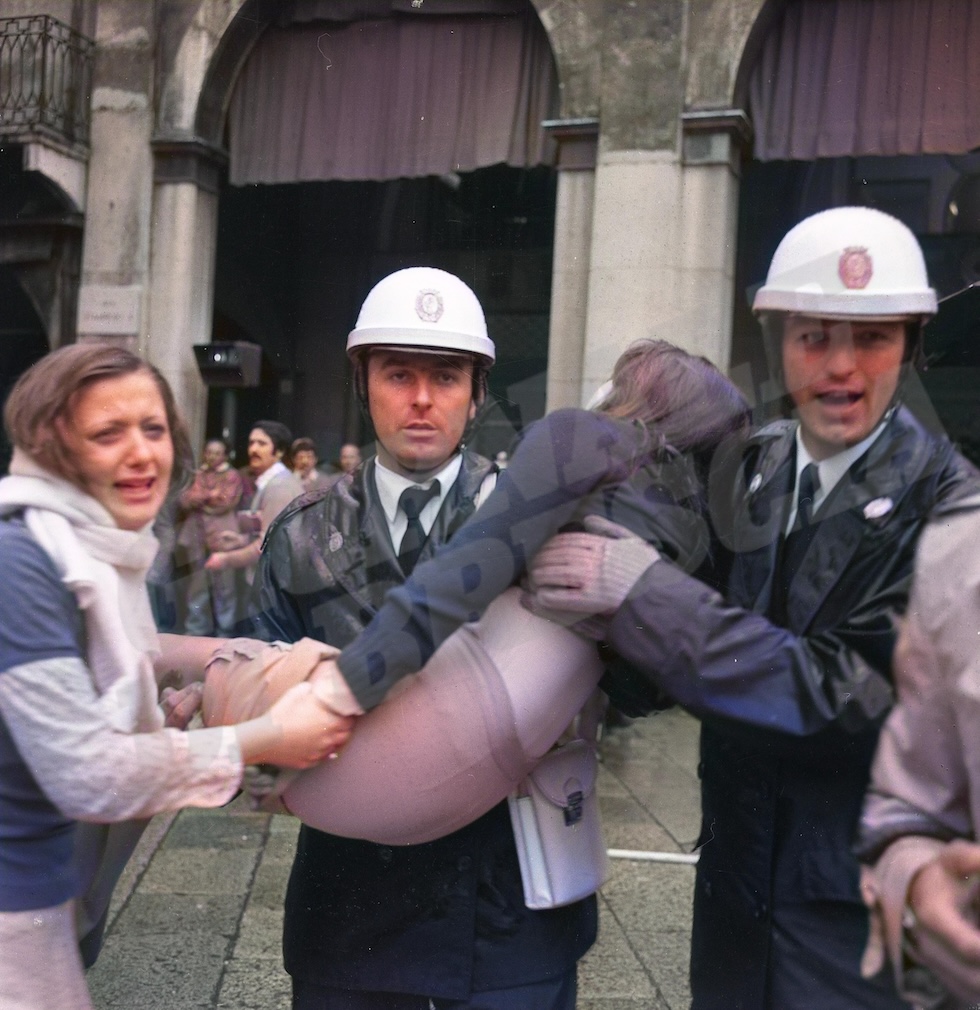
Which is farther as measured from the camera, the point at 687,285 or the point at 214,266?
the point at 214,266

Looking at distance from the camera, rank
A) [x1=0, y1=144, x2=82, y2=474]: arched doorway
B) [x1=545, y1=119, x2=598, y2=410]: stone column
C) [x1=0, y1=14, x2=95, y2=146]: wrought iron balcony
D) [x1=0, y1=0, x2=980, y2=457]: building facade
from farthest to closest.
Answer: [x1=0, y1=144, x2=82, y2=474]: arched doorway → [x1=545, y1=119, x2=598, y2=410]: stone column → [x1=0, y1=14, x2=95, y2=146]: wrought iron balcony → [x1=0, y1=0, x2=980, y2=457]: building facade

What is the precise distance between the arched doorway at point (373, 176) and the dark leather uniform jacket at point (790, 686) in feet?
3.40

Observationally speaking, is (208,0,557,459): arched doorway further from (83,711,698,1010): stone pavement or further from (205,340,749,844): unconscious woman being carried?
(83,711,698,1010): stone pavement

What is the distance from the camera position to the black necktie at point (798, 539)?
1.97m

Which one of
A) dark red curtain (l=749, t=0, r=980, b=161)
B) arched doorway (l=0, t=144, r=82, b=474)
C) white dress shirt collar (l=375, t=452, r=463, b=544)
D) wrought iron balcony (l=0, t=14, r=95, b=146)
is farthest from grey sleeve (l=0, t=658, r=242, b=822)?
arched doorway (l=0, t=144, r=82, b=474)

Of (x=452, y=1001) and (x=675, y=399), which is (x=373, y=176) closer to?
(x=675, y=399)

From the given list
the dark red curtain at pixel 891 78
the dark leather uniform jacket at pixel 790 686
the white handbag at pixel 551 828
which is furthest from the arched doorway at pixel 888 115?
the white handbag at pixel 551 828

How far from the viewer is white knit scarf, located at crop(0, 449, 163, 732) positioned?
5.62 feet

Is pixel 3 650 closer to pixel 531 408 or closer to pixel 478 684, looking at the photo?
pixel 478 684

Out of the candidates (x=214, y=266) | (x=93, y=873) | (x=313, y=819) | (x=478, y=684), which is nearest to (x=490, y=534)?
(x=478, y=684)

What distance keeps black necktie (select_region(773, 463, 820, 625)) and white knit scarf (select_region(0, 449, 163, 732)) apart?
3.30 ft

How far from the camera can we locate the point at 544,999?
7.18 feet

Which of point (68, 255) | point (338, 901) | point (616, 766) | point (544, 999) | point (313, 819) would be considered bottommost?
point (616, 766)

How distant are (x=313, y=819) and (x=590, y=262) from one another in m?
5.07
